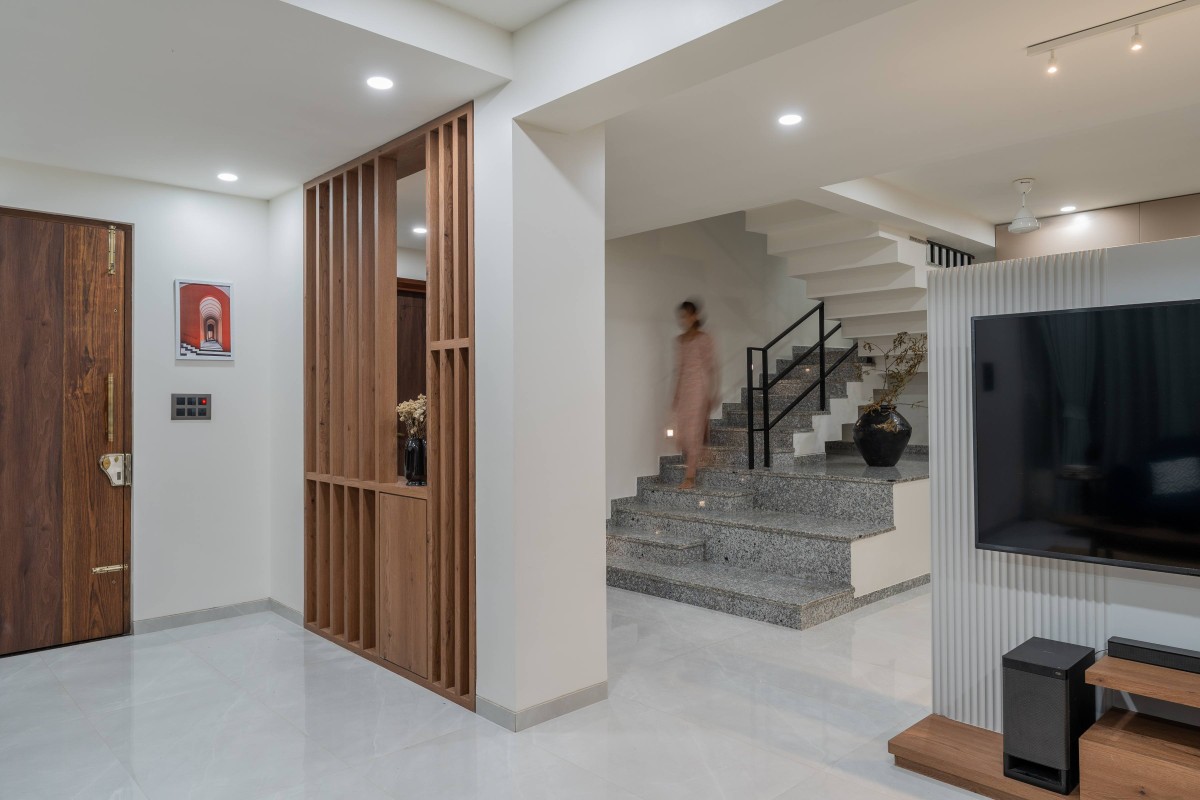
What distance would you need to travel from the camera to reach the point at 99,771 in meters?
2.70

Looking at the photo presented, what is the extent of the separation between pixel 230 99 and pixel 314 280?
1.34m

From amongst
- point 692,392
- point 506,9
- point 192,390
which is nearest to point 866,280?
point 692,392

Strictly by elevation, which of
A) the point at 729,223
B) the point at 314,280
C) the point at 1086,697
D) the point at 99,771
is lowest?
the point at 99,771

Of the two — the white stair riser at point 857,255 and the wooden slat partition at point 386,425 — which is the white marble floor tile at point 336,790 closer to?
the wooden slat partition at point 386,425

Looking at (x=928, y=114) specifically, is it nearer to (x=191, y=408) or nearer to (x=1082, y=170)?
(x=1082, y=170)

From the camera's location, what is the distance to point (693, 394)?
20.8 feet

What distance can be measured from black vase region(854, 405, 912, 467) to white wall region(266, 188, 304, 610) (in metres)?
3.93

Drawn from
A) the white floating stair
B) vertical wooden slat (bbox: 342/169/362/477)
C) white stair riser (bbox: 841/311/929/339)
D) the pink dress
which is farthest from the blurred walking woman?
vertical wooden slat (bbox: 342/169/362/477)

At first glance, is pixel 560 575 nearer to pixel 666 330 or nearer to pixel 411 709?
pixel 411 709

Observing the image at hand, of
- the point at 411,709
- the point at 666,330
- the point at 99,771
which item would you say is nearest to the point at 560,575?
the point at 411,709

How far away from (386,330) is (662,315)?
3.35 meters

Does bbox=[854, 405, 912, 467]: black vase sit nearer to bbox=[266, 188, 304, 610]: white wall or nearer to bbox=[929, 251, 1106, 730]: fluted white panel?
bbox=[929, 251, 1106, 730]: fluted white panel

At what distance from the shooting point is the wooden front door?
12.9 ft

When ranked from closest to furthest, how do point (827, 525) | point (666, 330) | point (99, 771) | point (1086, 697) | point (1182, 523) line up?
point (1182, 523) → point (1086, 697) → point (99, 771) → point (827, 525) → point (666, 330)
